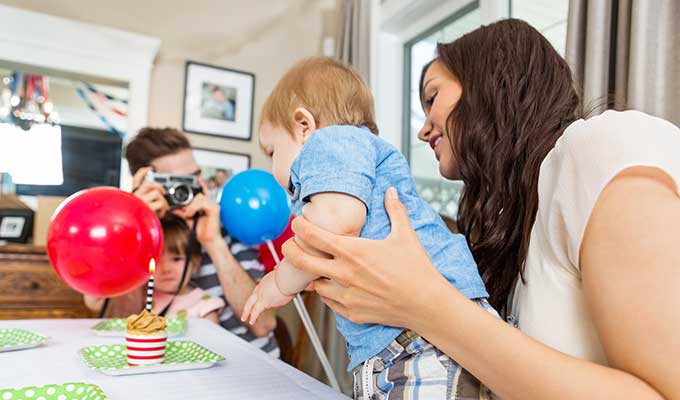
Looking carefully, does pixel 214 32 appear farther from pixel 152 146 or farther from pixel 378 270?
pixel 378 270

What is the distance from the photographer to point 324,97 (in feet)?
3.45

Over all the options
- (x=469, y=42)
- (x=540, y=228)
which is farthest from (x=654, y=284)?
(x=469, y=42)

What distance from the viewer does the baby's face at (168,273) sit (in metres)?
1.77

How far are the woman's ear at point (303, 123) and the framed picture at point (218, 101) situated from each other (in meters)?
1.82

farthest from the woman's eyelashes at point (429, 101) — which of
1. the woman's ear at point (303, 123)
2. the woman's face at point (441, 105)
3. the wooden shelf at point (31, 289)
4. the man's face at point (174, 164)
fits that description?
the wooden shelf at point (31, 289)

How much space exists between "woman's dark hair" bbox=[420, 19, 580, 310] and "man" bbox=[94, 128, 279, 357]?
110 cm

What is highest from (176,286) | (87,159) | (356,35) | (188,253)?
(356,35)

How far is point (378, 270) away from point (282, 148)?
1.53ft

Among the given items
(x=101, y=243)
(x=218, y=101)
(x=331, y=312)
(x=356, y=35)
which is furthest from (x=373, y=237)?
(x=218, y=101)

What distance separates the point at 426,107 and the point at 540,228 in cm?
43

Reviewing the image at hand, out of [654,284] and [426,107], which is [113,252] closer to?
[426,107]

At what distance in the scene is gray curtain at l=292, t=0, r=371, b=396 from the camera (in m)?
2.54

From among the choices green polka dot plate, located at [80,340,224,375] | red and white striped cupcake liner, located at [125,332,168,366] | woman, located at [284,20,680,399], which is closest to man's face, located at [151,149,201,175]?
green polka dot plate, located at [80,340,224,375]

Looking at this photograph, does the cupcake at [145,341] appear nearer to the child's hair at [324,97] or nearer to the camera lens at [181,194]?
the child's hair at [324,97]
